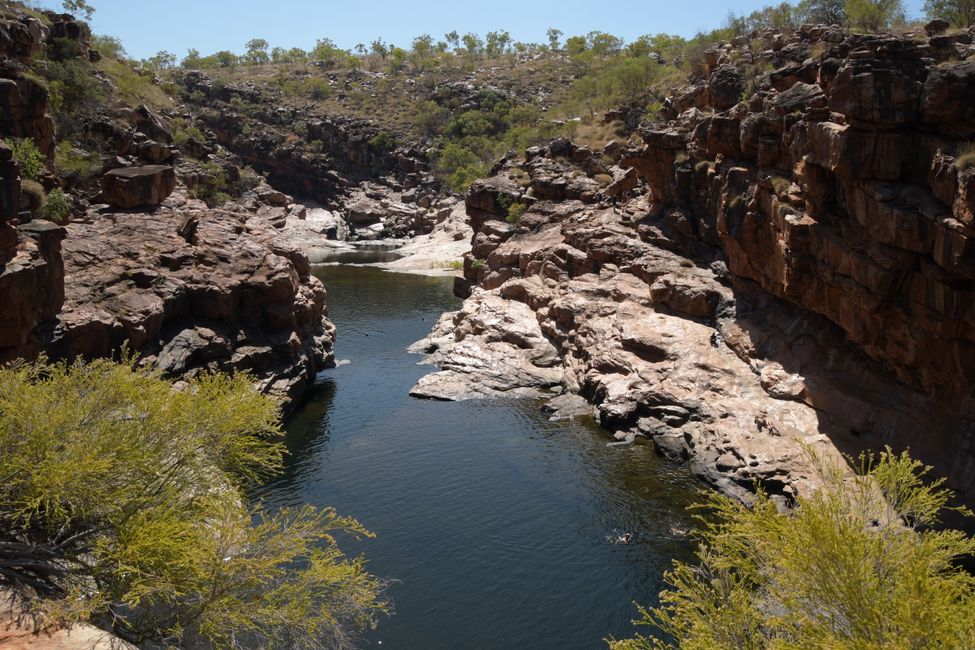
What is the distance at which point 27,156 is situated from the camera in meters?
35.1

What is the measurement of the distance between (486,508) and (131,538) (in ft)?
50.3

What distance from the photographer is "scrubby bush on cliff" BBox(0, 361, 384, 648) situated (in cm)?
1450

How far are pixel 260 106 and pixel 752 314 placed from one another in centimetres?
12230

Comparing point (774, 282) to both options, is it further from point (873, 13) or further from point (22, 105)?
point (22, 105)

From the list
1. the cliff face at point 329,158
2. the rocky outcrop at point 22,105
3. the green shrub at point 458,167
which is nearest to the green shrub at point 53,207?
the rocky outcrop at point 22,105

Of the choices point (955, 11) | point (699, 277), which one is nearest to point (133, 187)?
point (699, 277)

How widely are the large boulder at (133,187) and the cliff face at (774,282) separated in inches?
769

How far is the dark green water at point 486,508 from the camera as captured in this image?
2134 centimetres

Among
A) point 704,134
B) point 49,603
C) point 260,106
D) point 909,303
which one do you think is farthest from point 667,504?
point 260,106

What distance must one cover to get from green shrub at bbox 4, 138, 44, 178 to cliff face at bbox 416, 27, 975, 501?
22.9 m

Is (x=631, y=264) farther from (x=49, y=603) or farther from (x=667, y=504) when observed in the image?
(x=49, y=603)

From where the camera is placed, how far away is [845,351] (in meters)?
32.1

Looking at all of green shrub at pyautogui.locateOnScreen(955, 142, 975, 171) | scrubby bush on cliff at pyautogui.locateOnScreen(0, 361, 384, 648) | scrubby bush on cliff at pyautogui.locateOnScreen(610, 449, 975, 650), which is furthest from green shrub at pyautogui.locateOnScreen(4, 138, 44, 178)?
green shrub at pyautogui.locateOnScreen(955, 142, 975, 171)

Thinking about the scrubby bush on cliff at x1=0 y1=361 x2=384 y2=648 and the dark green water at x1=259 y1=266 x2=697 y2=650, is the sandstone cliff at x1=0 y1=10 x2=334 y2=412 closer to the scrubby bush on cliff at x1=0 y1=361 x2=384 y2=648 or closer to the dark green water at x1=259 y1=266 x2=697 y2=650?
the dark green water at x1=259 y1=266 x2=697 y2=650
